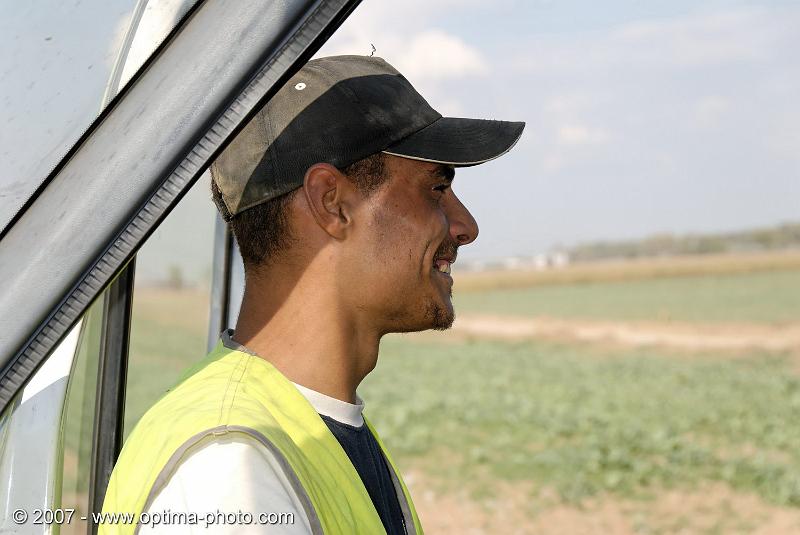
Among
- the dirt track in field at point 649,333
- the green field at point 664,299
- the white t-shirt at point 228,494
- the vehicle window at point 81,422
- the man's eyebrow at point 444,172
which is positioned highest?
the green field at point 664,299

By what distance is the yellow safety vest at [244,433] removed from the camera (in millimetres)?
1241

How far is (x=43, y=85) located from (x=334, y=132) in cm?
76

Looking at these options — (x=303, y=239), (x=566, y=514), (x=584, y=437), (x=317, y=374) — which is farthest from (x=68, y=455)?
(x=584, y=437)

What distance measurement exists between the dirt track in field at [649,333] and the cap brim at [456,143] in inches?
1259

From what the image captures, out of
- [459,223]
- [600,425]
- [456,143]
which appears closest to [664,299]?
[600,425]

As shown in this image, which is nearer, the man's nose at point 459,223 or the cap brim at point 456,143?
the cap brim at point 456,143

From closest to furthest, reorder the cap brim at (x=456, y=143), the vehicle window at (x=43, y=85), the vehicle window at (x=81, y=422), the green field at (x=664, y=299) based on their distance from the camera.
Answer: the vehicle window at (x=43, y=85)
the vehicle window at (x=81, y=422)
the cap brim at (x=456, y=143)
the green field at (x=664, y=299)

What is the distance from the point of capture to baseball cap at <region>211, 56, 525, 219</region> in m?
1.68

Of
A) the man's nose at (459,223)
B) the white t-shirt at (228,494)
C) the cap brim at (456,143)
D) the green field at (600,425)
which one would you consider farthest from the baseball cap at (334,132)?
the green field at (600,425)

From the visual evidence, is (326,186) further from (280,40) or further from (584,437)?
(584,437)

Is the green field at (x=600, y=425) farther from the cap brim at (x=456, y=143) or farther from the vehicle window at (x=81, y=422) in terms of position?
the vehicle window at (x=81, y=422)

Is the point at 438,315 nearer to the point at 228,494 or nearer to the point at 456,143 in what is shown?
the point at 456,143

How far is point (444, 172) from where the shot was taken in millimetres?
1900

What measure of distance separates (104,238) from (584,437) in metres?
14.2
